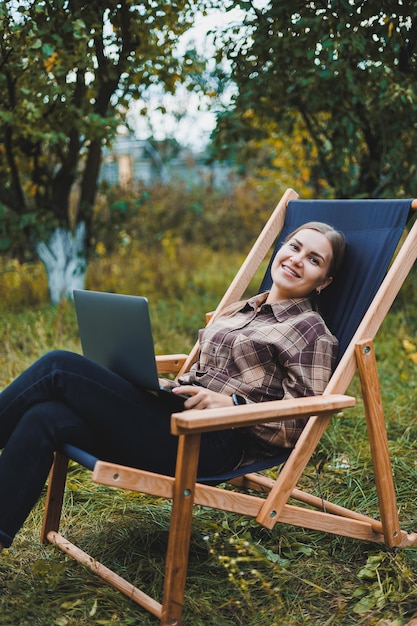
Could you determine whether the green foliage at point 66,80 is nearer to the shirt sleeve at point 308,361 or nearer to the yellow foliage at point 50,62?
the yellow foliage at point 50,62

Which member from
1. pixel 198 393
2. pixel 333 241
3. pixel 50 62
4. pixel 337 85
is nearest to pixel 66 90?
pixel 50 62

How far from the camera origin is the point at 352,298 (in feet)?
8.57

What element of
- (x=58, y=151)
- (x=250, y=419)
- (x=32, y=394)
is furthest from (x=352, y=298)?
(x=58, y=151)

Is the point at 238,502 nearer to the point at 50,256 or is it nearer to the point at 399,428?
the point at 399,428

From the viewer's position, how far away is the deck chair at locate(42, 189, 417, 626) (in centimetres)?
201

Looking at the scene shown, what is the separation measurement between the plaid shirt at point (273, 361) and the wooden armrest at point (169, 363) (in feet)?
0.57

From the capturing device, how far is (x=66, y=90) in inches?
173

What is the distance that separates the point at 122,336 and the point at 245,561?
0.92m

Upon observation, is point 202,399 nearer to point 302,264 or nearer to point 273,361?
point 273,361

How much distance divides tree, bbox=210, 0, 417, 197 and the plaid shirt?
7.07 feet

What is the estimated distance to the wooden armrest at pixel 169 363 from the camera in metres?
2.79

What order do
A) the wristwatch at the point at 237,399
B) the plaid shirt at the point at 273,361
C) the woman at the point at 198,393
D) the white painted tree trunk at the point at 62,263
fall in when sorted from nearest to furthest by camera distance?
the woman at the point at 198,393, the wristwatch at the point at 237,399, the plaid shirt at the point at 273,361, the white painted tree trunk at the point at 62,263

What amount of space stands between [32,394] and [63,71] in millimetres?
2674

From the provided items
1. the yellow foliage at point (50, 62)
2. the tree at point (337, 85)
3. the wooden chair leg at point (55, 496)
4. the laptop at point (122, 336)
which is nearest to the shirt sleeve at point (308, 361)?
the laptop at point (122, 336)
